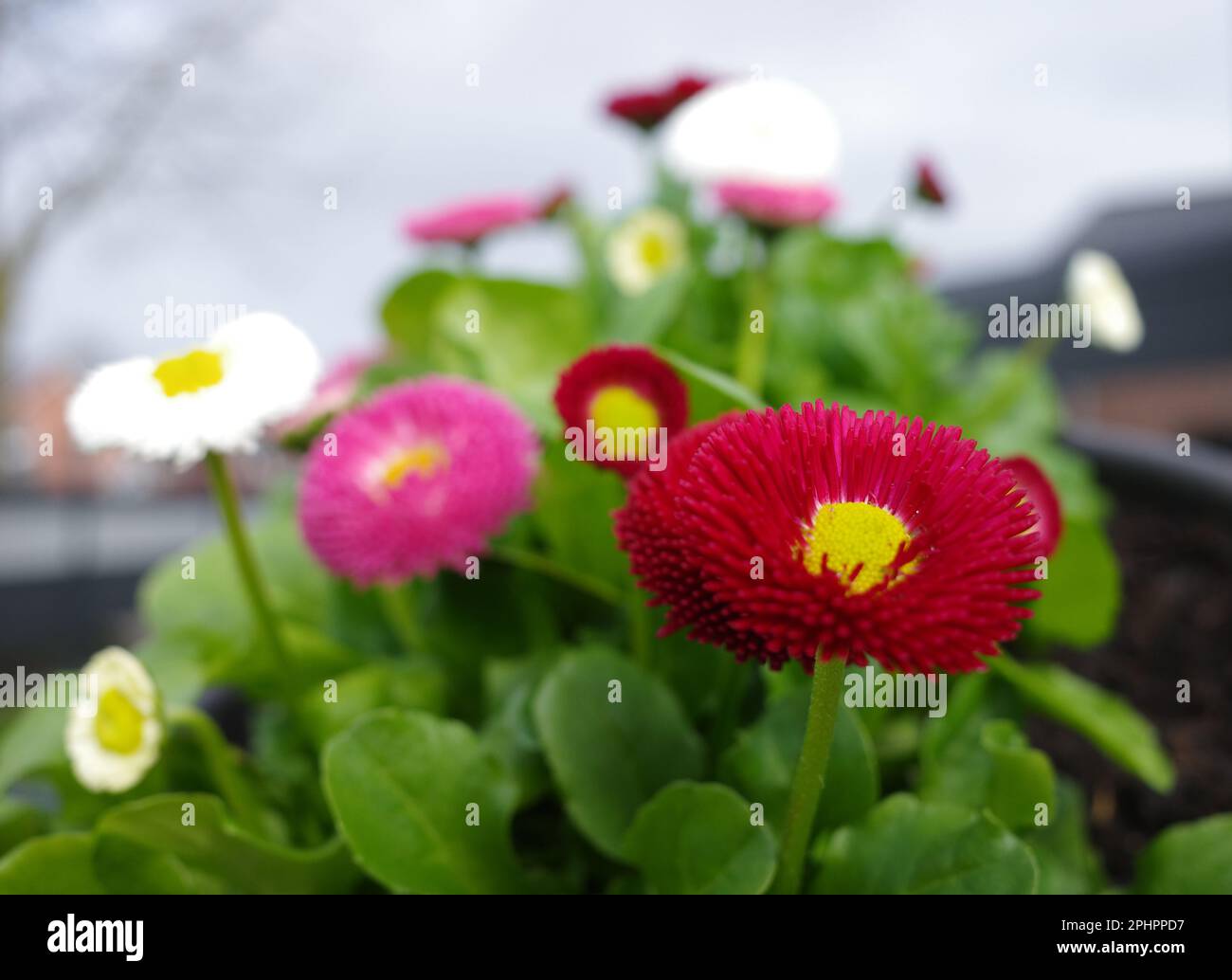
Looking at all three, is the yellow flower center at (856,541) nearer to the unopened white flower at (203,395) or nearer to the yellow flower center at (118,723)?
the unopened white flower at (203,395)

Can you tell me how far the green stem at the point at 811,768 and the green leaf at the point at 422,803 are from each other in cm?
12

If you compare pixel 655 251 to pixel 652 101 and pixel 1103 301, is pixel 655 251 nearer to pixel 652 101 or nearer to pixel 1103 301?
pixel 652 101

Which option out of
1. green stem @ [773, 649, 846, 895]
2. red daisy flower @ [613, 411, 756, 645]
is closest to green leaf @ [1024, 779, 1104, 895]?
green stem @ [773, 649, 846, 895]

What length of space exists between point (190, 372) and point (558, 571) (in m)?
0.18

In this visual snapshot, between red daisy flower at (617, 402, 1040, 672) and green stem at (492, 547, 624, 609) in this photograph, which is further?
green stem at (492, 547, 624, 609)

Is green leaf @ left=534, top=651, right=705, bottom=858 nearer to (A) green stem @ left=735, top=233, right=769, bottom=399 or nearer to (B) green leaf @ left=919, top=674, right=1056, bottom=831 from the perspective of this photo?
A: (B) green leaf @ left=919, top=674, right=1056, bottom=831

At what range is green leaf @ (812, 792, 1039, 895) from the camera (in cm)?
33

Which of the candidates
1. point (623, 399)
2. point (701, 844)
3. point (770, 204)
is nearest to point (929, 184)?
point (770, 204)

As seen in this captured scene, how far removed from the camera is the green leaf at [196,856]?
15.3 inches

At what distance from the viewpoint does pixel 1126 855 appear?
0.57 m

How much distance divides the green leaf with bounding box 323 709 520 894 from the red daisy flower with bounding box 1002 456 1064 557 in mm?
243

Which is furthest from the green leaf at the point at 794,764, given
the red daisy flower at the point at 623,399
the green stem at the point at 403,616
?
the green stem at the point at 403,616

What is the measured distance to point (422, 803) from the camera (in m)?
0.40
